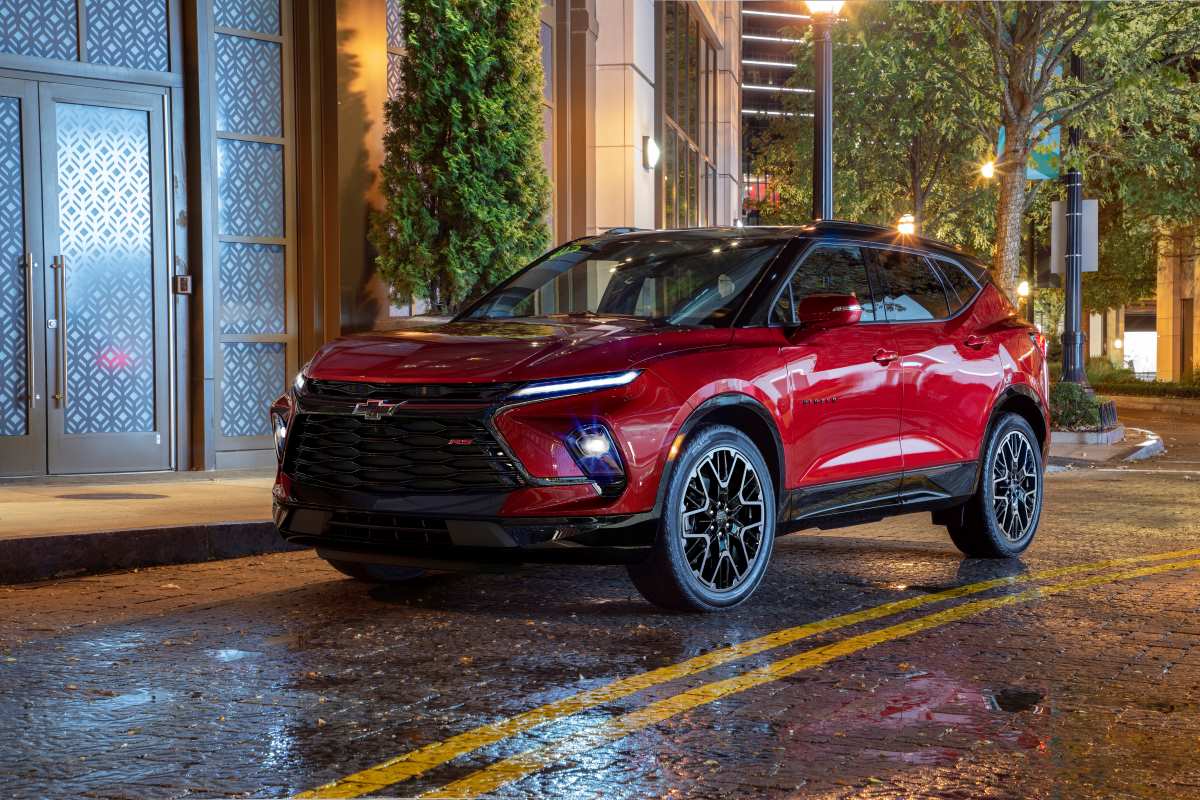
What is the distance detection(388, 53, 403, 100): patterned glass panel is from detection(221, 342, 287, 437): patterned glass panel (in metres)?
2.58

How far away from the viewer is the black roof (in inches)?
299

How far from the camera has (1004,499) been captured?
28.7ft

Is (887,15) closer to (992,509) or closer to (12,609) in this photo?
(992,509)

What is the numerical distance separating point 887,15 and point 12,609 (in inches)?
866

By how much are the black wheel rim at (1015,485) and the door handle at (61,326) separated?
299 inches

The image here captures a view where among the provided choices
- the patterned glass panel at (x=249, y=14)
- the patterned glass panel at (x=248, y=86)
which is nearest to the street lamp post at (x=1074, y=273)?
the patterned glass panel at (x=248, y=86)

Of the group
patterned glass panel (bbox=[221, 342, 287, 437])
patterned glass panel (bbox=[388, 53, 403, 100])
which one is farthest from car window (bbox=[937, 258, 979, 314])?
patterned glass panel (bbox=[388, 53, 403, 100])

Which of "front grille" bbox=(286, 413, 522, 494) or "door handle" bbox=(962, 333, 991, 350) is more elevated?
"door handle" bbox=(962, 333, 991, 350)

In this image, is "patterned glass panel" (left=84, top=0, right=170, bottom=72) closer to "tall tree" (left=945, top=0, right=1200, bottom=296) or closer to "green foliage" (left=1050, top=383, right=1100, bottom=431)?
"green foliage" (left=1050, top=383, right=1100, bottom=431)

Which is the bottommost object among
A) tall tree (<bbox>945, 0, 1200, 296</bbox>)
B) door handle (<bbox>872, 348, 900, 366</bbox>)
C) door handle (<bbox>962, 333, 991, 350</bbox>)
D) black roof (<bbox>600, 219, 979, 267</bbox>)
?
door handle (<bbox>872, 348, 900, 366</bbox>)

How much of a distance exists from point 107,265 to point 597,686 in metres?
8.73

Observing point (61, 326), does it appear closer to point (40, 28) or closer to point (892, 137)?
point (40, 28)

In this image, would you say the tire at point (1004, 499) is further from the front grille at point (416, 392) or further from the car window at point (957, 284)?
the front grille at point (416, 392)

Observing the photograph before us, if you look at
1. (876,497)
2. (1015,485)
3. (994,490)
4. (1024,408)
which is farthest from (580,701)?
(1024,408)
